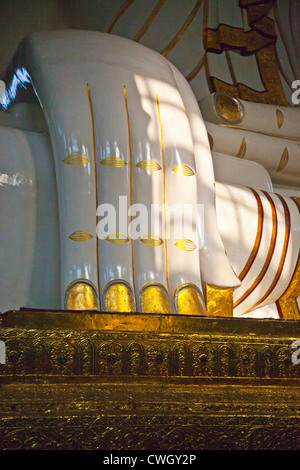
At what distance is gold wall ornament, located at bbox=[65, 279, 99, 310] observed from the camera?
139 centimetres

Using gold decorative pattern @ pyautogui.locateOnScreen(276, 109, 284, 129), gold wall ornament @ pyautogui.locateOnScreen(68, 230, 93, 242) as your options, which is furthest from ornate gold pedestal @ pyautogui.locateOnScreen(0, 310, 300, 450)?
gold decorative pattern @ pyautogui.locateOnScreen(276, 109, 284, 129)

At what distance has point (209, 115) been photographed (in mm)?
2203

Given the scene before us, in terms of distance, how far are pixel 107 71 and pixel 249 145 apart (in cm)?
72

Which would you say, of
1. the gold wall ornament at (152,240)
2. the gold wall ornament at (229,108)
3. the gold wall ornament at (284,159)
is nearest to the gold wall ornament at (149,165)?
the gold wall ornament at (152,240)

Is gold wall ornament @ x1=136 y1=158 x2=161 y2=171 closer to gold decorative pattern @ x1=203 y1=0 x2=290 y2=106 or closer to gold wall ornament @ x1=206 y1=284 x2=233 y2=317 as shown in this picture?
gold wall ornament @ x1=206 y1=284 x2=233 y2=317

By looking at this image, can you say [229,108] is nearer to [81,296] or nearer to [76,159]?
[76,159]

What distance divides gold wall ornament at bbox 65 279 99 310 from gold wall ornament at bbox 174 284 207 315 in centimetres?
20

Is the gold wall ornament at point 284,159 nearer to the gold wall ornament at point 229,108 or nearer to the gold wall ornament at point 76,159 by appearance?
the gold wall ornament at point 229,108

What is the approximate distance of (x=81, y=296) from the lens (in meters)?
1.40

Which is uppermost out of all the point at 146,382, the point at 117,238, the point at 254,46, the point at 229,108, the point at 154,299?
the point at 254,46

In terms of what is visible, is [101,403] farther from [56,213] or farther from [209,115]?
[209,115]

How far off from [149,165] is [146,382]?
64 cm

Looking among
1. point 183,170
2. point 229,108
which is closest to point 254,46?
point 229,108
